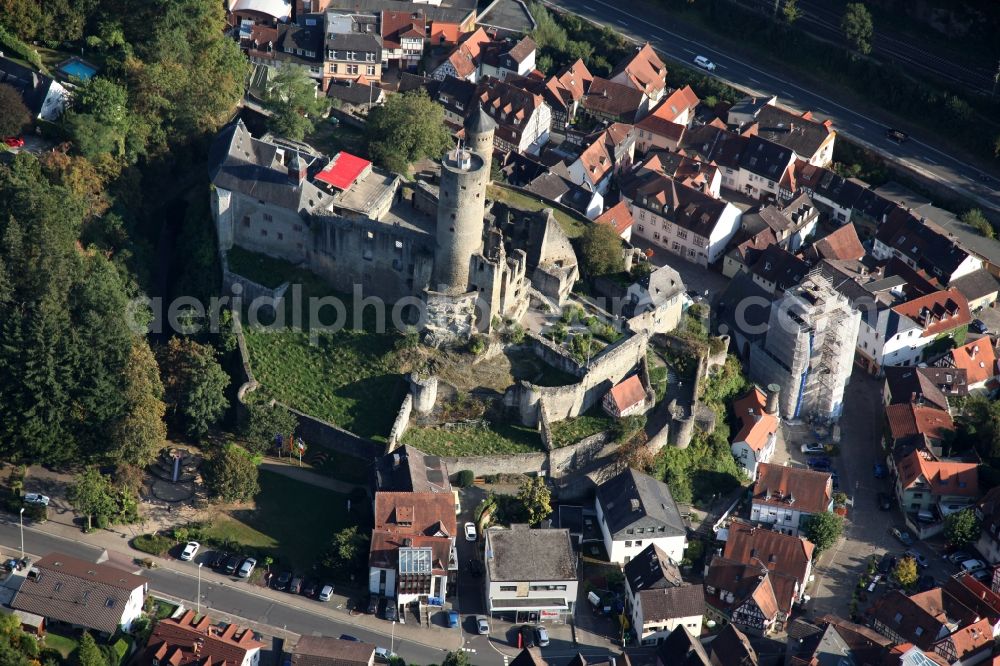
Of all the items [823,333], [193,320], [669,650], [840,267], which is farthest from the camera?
[840,267]

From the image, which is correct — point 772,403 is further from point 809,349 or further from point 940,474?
point 940,474

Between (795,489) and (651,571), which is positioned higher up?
(795,489)

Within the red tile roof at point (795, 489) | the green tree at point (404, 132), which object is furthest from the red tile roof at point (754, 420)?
the green tree at point (404, 132)

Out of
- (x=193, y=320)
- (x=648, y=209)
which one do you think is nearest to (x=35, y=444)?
(x=193, y=320)

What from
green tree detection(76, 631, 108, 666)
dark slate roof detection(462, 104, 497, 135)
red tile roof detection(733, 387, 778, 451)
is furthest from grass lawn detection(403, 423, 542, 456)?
green tree detection(76, 631, 108, 666)

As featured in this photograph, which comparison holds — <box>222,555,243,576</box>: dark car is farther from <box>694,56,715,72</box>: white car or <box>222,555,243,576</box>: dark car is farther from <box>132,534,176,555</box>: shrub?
<box>694,56,715,72</box>: white car

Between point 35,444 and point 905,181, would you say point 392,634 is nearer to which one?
point 35,444

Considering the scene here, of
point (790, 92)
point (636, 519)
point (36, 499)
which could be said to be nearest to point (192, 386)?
point (36, 499)
